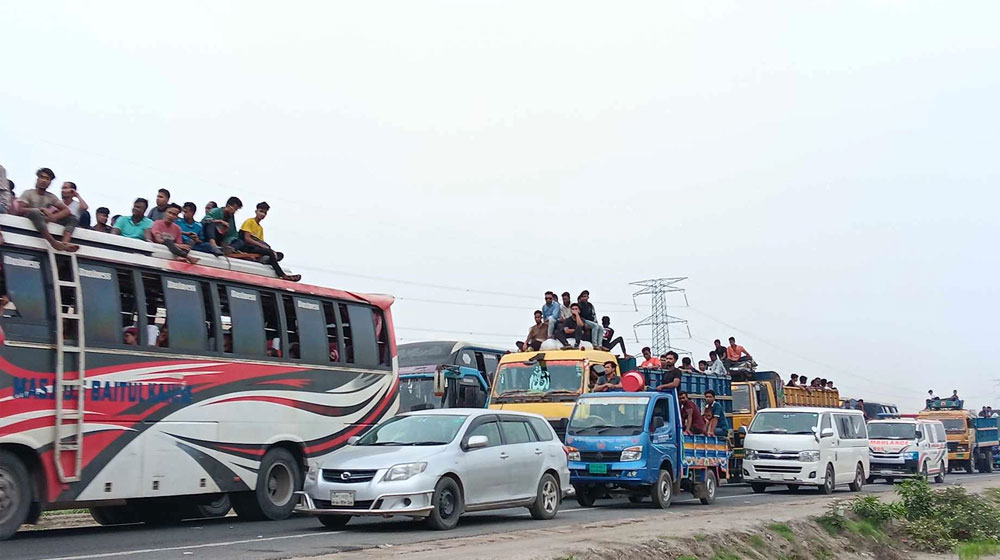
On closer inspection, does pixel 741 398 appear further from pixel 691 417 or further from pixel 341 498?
pixel 341 498

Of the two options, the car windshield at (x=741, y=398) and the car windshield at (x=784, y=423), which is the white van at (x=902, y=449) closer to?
the car windshield at (x=741, y=398)

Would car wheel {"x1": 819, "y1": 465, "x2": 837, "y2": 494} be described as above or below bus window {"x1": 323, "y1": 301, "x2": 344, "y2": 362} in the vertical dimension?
below

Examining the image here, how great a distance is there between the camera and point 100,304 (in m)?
13.5

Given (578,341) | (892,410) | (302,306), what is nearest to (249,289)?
(302,306)

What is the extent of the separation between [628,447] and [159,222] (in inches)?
350

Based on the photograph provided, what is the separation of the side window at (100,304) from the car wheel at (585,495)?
9548 millimetres

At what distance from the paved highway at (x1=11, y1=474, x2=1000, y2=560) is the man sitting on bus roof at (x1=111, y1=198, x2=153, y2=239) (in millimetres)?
4096

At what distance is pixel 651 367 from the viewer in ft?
78.5

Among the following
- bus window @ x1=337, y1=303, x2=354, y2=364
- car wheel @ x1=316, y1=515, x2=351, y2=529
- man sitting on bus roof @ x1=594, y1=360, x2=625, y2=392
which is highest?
bus window @ x1=337, y1=303, x2=354, y2=364

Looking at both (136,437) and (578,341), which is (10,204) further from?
(578,341)

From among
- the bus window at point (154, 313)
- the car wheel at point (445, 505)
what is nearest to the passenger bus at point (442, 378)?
the car wheel at point (445, 505)

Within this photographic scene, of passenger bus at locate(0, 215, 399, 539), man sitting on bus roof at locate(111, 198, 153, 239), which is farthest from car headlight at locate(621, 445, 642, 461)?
man sitting on bus roof at locate(111, 198, 153, 239)

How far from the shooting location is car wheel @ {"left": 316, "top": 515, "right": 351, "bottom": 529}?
48.4ft

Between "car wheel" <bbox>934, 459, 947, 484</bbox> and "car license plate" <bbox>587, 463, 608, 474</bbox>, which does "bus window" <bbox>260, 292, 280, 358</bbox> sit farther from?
"car wheel" <bbox>934, 459, 947, 484</bbox>
